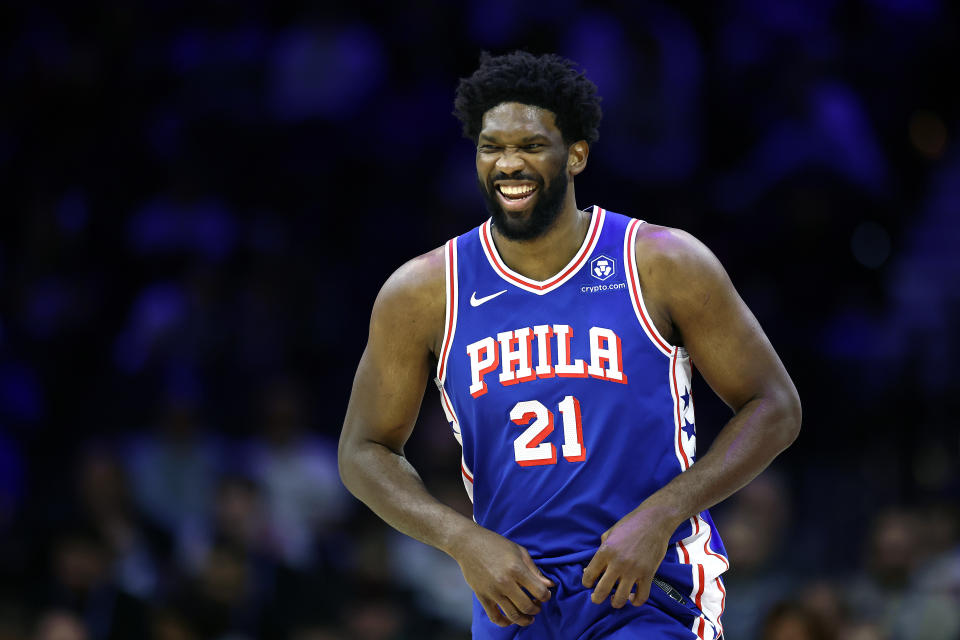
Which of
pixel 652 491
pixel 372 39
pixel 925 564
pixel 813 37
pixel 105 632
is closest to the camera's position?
pixel 652 491

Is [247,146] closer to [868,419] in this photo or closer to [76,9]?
[76,9]

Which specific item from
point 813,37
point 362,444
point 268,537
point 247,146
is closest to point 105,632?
point 268,537

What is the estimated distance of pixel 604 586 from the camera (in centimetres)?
362

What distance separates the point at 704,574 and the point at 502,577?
2.12ft

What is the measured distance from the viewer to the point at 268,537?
8.45m

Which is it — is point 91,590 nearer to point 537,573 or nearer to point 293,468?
point 293,468

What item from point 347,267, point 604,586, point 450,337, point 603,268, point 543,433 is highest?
point 347,267

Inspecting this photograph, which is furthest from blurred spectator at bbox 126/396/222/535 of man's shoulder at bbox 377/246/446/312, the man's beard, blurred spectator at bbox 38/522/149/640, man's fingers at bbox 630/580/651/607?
man's fingers at bbox 630/580/651/607

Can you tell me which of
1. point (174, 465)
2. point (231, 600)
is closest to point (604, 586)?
point (231, 600)

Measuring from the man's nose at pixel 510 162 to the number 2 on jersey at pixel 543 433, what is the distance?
0.67m

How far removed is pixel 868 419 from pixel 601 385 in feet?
15.1

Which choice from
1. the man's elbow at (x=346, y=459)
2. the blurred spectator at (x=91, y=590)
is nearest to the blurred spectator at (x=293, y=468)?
the blurred spectator at (x=91, y=590)

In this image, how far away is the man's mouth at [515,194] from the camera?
3.99 m

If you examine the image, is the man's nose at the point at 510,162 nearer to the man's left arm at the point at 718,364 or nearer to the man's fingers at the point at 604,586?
the man's left arm at the point at 718,364
